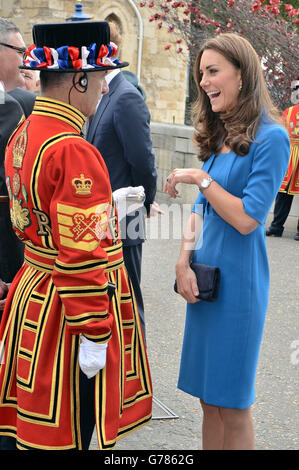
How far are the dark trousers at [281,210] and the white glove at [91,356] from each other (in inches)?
273

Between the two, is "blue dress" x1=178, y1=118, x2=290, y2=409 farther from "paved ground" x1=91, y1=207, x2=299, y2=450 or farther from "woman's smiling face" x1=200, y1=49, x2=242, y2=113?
"paved ground" x1=91, y1=207, x2=299, y2=450

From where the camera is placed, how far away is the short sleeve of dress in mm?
2551

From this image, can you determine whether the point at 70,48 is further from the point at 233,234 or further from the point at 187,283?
the point at 187,283

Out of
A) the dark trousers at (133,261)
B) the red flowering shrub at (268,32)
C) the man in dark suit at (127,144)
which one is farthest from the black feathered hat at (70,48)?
the red flowering shrub at (268,32)

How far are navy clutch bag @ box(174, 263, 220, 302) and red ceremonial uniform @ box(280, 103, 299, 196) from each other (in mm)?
6303

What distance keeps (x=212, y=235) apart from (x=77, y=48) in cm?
93

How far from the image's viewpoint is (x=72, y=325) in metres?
2.19

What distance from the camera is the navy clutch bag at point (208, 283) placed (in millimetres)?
2662

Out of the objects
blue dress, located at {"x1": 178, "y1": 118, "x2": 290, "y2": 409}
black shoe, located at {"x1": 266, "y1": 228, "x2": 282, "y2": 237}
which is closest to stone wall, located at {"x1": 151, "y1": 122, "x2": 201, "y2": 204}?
black shoe, located at {"x1": 266, "y1": 228, "x2": 282, "y2": 237}

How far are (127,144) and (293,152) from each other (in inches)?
214

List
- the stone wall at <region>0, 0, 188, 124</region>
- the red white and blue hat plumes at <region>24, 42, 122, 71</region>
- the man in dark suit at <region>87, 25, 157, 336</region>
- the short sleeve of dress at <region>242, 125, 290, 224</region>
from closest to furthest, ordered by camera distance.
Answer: the red white and blue hat plumes at <region>24, 42, 122, 71</region>
the short sleeve of dress at <region>242, 125, 290, 224</region>
the man in dark suit at <region>87, 25, 157, 336</region>
the stone wall at <region>0, 0, 188, 124</region>
